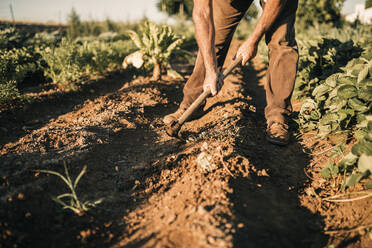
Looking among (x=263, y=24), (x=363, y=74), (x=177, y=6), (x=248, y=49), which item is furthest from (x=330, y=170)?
(x=177, y=6)

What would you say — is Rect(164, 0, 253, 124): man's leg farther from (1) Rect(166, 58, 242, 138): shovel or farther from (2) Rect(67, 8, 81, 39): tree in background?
(2) Rect(67, 8, 81, 39): tree in background

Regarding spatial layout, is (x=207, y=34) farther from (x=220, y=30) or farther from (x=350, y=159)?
(x=350, y=159)

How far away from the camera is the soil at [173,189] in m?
1.21

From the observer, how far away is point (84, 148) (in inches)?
78.0

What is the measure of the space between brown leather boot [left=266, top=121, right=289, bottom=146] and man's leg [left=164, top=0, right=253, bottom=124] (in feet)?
3.08

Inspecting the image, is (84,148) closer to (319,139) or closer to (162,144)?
(162,144)

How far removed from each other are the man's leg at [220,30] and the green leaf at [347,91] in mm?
1253

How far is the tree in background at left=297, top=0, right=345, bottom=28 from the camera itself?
45.2 ft

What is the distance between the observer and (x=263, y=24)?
215 centimetres

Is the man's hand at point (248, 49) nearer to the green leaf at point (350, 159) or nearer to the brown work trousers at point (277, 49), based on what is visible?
the brown work trousers at point (277, 49)

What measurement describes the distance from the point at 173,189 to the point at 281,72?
170 centimetres

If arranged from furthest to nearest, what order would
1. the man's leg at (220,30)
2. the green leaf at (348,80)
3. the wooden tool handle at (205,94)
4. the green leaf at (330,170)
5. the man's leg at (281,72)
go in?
1. the man's leg at (220,30)
2. the man's leg at (281,72)
3. the wooden tool handle at (205,94)
4. the green leaf at (348,80)
5. the green leaf at (330,170)

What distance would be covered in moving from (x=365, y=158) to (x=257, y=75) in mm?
5191

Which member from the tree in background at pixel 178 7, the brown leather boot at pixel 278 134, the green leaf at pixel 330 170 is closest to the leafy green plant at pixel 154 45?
the brown leather boot at pixel 278 134
